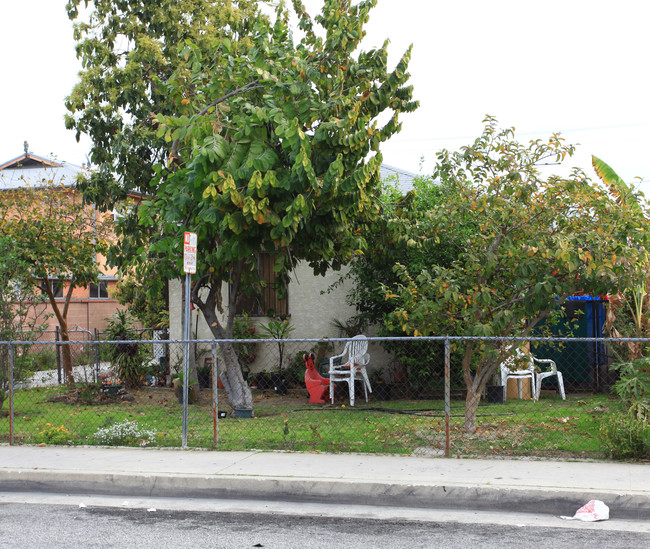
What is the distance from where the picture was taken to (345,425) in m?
10.4

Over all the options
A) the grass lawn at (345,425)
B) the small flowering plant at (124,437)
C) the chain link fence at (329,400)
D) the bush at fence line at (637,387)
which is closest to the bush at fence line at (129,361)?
the chain link fence at (329,400)

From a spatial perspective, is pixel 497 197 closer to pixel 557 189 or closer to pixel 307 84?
pixel 557 189

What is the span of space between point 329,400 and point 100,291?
826 inches

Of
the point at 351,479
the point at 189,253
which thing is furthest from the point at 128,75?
the point at 351,479

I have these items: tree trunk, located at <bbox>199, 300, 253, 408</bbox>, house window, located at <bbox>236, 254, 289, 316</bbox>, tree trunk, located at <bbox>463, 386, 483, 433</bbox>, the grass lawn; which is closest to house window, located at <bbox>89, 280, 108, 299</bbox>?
house window, located at <bbox>236, 254, 289, 316</bbox>

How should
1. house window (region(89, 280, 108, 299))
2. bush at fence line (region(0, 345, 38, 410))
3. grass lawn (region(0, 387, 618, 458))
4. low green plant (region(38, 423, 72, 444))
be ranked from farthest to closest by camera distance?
house window (region(89, 280, 108, 299)), bush at fence line (region(0, 345, 38, 410)), low green plant (region(38, 423, 72, 444)), grass lawn (region(0, 387, 618, 458))

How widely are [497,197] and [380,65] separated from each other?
322 centimetres

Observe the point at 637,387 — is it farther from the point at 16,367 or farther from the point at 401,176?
the point at 401,176

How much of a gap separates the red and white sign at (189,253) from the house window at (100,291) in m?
23.4

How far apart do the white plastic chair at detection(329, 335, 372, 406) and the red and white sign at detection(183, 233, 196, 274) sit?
14.0ft

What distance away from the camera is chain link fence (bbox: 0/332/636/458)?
893 centimetres

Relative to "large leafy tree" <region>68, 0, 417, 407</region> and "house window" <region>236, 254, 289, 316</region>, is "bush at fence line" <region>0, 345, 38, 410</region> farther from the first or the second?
"house window" <region>236, 254, 289, 316</region>

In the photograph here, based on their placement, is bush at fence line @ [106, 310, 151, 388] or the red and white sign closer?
the red and white sign

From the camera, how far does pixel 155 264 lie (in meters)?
11.2
